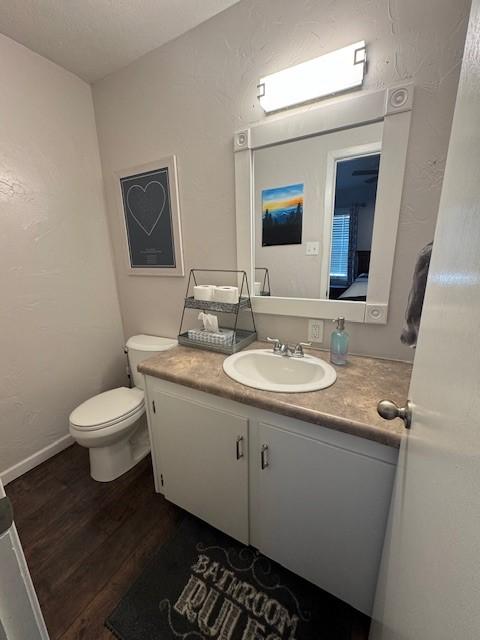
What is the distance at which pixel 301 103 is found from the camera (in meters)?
1.15

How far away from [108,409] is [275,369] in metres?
1.00

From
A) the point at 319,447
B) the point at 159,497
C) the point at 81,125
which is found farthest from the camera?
the point at 81,125

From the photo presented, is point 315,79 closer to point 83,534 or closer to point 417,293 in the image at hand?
point 417,293

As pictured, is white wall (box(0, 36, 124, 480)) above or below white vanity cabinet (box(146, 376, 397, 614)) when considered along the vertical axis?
above

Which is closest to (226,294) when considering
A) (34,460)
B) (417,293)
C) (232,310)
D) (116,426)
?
(232,310)

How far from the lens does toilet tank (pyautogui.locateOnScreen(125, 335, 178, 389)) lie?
1713mm

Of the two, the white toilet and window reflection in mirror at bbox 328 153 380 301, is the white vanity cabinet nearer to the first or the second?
the white toilet

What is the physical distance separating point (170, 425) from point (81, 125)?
1928mm

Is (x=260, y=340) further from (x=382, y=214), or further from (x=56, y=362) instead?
(x=56, y=362)

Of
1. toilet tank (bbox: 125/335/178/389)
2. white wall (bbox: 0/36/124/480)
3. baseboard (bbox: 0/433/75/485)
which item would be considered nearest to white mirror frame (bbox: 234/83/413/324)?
toilet tank (bbox: 125/335/178/389)

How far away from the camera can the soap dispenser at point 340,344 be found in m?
1.15

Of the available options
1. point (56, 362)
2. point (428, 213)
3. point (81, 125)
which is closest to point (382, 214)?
point (428, 213)

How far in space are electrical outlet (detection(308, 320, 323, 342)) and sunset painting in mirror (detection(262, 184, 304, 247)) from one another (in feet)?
1.32

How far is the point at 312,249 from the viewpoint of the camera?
1.29m
